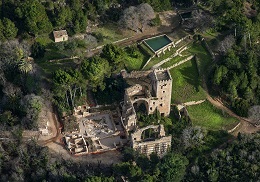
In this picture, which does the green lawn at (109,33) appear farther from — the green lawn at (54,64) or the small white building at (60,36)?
the green lawn at (54,64)

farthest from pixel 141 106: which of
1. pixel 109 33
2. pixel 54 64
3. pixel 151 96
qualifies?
pixel 109 33

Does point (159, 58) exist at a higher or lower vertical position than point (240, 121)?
higher

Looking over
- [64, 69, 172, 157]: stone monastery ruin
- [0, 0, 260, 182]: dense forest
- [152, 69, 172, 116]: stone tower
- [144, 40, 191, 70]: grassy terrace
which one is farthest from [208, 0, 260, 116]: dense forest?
[64, 69, 172, 157]: stone monastery ruin

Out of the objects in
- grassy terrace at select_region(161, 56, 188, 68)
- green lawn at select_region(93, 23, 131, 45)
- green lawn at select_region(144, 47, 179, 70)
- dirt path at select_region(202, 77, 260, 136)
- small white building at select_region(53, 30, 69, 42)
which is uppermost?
small white building at select_region(53, 30, 69, 42)

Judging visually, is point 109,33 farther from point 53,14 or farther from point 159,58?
point 159,58

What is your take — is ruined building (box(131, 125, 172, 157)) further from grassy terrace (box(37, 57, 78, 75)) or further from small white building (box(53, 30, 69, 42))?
small white building (box(53, 30, 69, 42))

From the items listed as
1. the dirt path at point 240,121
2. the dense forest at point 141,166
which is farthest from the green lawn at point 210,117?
the dense forest at point 141,166

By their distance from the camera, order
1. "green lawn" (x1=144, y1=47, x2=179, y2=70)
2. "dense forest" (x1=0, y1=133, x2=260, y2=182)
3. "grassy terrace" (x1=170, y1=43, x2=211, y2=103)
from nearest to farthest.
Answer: "dense forest" (x1=0, y1=133, x2=260, y2=182) → "grassy terrace" (x1=170, y1=43, x2=211, y2=103) → "green lawn" (x1=144, y1=47, x2=179, y2=70)
